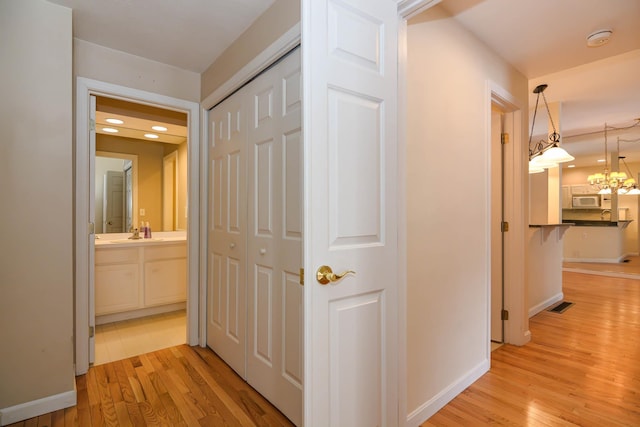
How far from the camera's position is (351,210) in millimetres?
1270

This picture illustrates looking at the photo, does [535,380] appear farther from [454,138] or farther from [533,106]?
[533,106]

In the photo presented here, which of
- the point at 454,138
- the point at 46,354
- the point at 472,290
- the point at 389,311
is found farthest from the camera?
the point at 472,290

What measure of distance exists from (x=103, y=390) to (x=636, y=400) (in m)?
3.42

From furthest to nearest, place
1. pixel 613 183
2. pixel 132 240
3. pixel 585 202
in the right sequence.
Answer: pixel 585 202 < pixel 613 183 < pixel 132 240

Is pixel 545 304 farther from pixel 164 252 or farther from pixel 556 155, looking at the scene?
pixel 164 252

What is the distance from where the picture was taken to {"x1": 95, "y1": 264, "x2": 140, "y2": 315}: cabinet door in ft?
10.6

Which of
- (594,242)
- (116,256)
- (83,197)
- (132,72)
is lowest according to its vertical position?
(594,242)

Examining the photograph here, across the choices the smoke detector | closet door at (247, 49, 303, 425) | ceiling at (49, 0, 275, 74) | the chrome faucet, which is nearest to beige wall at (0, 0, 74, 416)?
ceiling at (49, 0, 275, 74)

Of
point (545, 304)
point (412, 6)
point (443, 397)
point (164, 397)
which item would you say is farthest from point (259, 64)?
point (545, 304)

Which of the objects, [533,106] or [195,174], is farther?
[533,106]

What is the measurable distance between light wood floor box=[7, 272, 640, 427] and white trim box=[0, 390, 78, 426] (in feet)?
0.13

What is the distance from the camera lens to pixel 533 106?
13.9 feet

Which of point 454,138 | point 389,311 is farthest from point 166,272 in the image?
point 454,138

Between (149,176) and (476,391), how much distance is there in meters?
4.03
